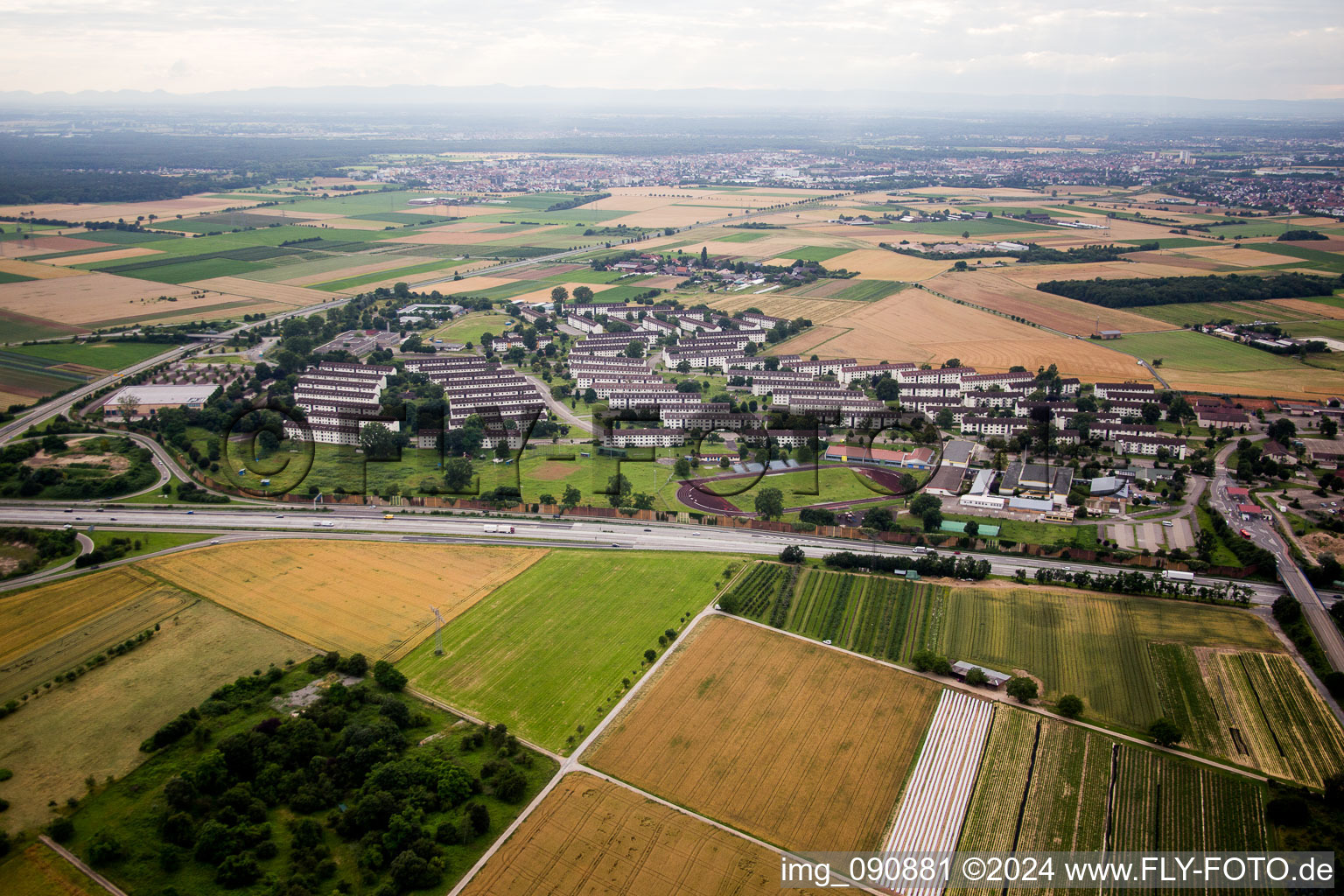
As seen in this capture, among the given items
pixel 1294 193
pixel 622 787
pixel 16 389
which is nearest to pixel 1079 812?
pixel 622 787

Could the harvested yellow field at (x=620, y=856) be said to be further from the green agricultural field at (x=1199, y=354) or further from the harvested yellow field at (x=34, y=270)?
the harvested yellow field at (x=34, y=270)

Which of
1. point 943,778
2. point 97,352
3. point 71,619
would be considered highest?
point 97,352

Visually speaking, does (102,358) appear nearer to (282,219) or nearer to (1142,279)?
(282,219)

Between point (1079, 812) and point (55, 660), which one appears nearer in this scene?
point (1079, 812)

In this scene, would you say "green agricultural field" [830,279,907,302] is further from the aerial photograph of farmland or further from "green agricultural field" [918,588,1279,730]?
"green agricultural field" [918,588,1279,730]

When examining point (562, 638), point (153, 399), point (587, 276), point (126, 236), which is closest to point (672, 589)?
point (562, 638)

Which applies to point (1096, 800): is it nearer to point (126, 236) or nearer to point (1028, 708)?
point (1028, 708)
